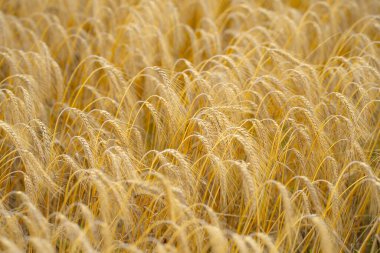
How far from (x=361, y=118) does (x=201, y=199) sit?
0.89 meters

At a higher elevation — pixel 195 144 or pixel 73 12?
pixel 73 12

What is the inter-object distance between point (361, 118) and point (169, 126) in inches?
37.2

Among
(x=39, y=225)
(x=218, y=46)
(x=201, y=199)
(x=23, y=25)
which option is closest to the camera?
(x=39, y=225)

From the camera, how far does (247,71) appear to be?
3299mm

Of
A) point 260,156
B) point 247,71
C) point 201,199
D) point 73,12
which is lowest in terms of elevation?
point 201,199

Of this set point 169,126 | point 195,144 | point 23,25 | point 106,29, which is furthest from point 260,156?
point 23,25

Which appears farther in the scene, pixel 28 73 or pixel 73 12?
pixel 73 12

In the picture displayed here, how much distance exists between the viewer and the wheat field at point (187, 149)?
2217mm

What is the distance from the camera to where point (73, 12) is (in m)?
4.25

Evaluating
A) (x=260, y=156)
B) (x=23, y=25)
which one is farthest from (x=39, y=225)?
(x=23, y=25)

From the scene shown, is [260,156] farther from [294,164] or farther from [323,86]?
[323,86]

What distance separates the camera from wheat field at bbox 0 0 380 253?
2.22 metres

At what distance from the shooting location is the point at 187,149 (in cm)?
268

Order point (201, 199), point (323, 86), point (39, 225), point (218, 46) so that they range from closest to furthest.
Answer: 1. point (39, 225)
2. point (201, 199)
3. point (323, 86)
4. point (218, 46)
